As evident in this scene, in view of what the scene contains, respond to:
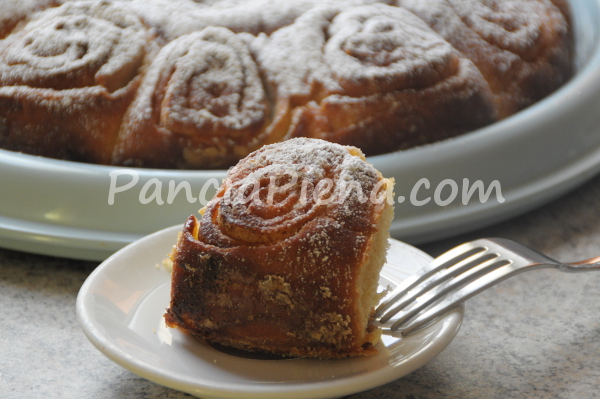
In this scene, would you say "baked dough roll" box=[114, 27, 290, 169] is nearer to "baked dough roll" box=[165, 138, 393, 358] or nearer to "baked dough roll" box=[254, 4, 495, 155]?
"baked dough roll" box=[254, 4, 495, 155]

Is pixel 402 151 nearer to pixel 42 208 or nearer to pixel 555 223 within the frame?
pixel 555 223

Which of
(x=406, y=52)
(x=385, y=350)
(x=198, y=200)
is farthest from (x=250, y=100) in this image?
(x=385, y=350)

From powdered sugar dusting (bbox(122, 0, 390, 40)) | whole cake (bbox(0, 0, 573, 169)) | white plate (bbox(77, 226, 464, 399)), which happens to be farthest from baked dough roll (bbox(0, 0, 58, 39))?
white plate (bbox(77, 226, 464, 399))

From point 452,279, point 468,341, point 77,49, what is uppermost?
point 77,49

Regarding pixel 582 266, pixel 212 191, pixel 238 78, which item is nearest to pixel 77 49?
pixel 238 78

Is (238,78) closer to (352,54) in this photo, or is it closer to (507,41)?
(352,54)

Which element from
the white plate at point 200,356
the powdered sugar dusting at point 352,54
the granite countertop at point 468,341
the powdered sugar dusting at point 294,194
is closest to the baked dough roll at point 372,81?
the powdered sugar dusting at point 352,54
